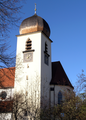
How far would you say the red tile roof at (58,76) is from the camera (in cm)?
2540

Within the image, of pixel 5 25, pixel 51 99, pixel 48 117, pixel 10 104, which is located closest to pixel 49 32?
pixel 51 99

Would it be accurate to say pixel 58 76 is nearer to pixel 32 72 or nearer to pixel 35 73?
pixel 35 73

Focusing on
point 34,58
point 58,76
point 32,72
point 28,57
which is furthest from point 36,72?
point 58,76

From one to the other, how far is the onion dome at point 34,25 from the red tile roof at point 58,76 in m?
5.36

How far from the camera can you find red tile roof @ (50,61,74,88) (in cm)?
2540

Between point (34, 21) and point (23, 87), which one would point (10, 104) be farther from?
point (34, 21)

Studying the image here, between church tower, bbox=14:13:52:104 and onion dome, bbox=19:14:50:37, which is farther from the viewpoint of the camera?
onion dome, bbox=19:14:50:37

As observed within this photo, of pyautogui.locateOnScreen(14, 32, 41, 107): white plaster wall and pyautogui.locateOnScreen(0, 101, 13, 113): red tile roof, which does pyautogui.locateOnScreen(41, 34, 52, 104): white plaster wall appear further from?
pyautogui.locateOnScreen(0, 101, 13, 113): red tile roof

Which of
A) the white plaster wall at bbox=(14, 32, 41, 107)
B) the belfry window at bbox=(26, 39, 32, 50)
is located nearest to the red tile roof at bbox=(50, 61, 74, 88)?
the white plaster wall at bbox=(14, 32, 41, 107)

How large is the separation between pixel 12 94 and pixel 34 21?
36.6 feet

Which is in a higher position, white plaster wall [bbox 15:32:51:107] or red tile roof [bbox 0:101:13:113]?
white plaster wall [bbox 15:32:51:107]

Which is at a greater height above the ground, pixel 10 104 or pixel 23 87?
pixel 23 87

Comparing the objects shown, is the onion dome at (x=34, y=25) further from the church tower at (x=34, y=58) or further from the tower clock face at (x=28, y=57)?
the tower clock face at (x=28, y=57)

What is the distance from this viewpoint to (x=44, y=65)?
82.2ft
